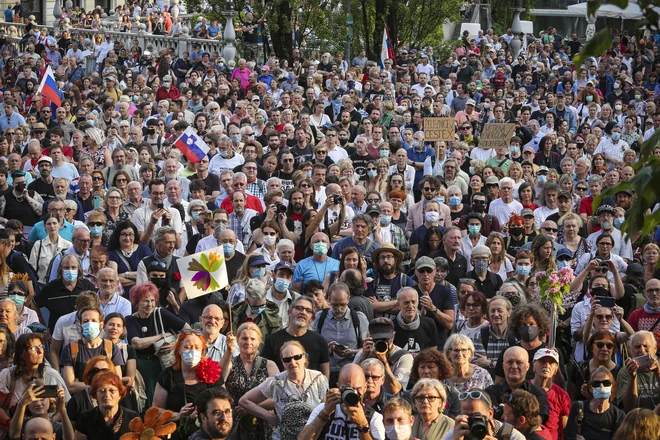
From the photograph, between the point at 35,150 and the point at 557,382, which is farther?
the point at 35,150

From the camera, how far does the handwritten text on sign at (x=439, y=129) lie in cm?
1803

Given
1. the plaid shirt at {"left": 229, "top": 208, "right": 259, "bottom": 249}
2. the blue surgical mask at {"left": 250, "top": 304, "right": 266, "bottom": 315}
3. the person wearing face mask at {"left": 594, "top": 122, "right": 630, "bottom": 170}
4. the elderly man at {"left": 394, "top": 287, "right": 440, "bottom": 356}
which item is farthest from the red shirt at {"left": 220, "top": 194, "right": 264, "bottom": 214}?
the person wearing face mask at {"left": 594, "top": 122, "right": 630, "bottom": 170}

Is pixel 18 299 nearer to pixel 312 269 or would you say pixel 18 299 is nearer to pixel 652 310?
pixel 312 269

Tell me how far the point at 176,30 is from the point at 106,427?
3102 cm

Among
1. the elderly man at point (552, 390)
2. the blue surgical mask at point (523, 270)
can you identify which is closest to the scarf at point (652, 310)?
the blue surgical mask at point (523, 270)

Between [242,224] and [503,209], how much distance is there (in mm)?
3159

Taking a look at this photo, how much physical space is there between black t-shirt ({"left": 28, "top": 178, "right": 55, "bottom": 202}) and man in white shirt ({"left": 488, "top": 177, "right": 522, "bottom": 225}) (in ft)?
17.2

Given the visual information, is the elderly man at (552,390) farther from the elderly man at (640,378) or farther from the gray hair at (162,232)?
the gray hair at (162,232)

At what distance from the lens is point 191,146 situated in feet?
57.0

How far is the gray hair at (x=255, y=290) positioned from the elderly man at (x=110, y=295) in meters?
1.05

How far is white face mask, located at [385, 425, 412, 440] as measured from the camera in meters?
7.81

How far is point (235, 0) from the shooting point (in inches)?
1474

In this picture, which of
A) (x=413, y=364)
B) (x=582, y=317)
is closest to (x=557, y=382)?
(x=413, y=364)

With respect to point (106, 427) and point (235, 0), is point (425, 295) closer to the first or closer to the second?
point (106, 427)
